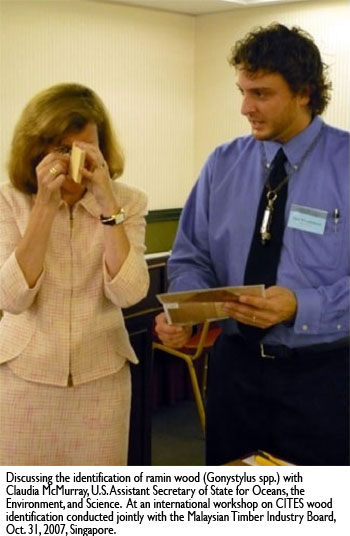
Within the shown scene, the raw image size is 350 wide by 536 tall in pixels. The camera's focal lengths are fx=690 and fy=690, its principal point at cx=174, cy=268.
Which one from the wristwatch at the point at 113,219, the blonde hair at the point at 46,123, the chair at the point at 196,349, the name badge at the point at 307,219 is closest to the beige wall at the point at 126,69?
the chair at the point at 196,349

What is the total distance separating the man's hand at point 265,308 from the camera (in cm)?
136

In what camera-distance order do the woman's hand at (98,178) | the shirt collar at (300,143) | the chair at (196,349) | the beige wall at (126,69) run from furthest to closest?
the chair at (196,349), the beige wall at (126,69), the shirt collar at (300,143), the woman's hand at (98,178)

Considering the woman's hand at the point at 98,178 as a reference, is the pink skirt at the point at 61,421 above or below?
below

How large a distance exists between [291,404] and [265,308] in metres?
0.26

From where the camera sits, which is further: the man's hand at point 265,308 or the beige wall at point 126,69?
the beige wall at point 126,69

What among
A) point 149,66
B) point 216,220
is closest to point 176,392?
point 149,66

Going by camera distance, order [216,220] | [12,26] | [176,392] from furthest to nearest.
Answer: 1. [176,392]
2. [12,26]
3. [216,220]

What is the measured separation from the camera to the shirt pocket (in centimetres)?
145

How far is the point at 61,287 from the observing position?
1.44 m

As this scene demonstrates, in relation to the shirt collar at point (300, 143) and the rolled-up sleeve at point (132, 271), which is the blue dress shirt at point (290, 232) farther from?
the rolled-up sleeve at point (132, 271)

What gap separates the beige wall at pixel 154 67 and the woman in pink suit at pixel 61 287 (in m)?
1.30
